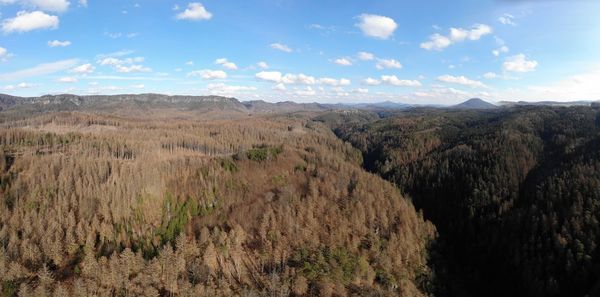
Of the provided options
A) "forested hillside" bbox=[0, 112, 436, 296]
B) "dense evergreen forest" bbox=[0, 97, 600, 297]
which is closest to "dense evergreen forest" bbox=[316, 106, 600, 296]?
"dense evergreen forest" bbox=[0, 97, 600, 297]

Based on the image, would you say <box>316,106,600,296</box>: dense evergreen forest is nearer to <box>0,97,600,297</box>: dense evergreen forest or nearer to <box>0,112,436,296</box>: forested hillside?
<box>0,97,600,297</box>: dense evergreen forest

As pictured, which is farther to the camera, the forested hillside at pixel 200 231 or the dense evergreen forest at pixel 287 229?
the dense evergreen forest at pixel 287 229

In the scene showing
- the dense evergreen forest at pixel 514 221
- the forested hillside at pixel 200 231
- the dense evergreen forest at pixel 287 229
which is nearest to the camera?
the forested hillside at pixel 200 231

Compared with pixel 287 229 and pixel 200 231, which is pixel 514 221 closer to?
pixel 287 229

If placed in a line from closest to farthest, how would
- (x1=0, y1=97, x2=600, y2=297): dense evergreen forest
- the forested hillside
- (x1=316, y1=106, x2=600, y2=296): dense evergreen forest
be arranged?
the forested hillside
(x1=0, y1=97, x2=600, y2=297): dense evergreen forest
(x1=316, y1=106, x2=600, y2=296): dense evergreen forest

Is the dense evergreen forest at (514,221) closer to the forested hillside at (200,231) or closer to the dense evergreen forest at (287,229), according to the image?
the dense evergreen forest at (287,229)

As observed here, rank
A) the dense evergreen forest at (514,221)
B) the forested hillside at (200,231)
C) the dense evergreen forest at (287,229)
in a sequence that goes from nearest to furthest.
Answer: the forested hillside at (200,231)
the dense evergreen forest at (287,229)
the dense evergreen forest at (514,221)

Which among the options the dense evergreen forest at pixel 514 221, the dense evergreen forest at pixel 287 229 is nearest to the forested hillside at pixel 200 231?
the dense evergreen forest at pixel 287 229

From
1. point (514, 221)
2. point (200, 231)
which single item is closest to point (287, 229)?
point (200, 231)
